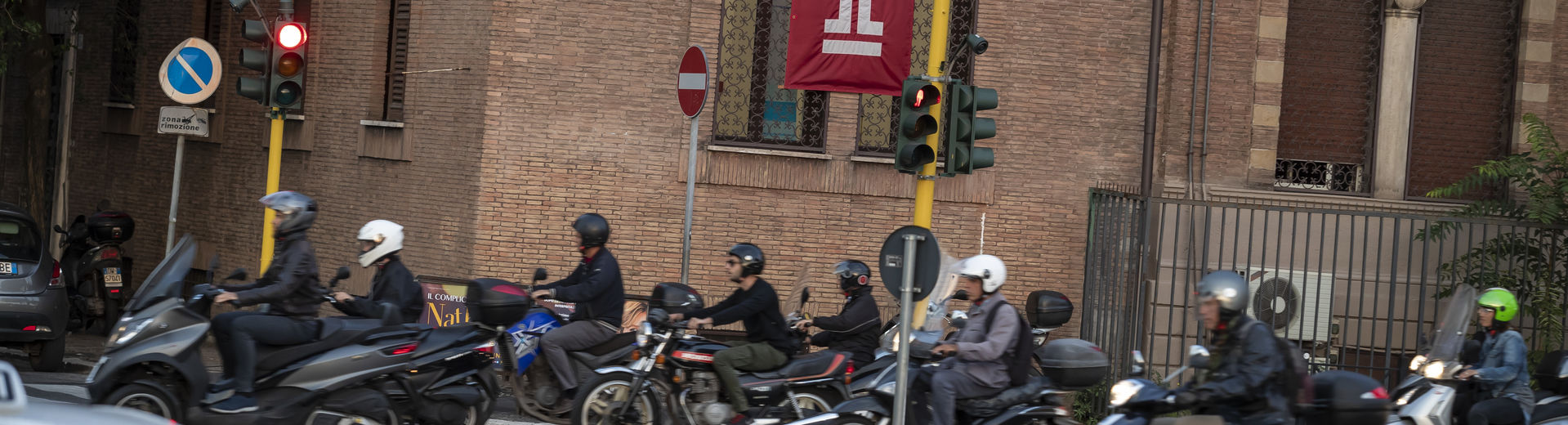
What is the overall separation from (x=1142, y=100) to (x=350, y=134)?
889 cm

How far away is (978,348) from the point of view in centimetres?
762

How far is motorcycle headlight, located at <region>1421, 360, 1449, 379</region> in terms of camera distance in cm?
885

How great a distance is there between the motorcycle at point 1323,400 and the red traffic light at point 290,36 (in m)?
7.89

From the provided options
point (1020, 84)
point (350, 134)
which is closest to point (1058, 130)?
point (1020, 84)

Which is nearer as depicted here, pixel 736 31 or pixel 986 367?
pixel 986 367

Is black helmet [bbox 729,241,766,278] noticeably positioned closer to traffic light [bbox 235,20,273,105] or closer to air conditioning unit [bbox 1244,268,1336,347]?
traffic light [bbox 235,20,273,105]

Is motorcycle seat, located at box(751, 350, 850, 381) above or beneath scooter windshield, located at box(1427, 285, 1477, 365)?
beneath

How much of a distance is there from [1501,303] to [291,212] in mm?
7931

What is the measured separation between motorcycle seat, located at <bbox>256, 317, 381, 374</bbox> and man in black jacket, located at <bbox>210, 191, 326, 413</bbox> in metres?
0.04

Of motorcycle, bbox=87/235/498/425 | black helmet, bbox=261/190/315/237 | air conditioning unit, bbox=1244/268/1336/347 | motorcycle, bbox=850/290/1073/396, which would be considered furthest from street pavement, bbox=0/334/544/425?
air conditioning unit, bbox=1244/268/1336/347

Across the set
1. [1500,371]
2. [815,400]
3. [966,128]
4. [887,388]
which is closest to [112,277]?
[815,400]

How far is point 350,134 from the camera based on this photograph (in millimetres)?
16016

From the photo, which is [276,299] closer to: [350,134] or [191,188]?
[350,134]

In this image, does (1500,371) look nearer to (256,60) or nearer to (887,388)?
(887,388)
